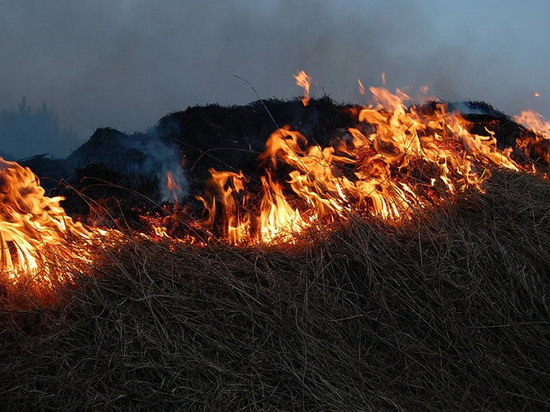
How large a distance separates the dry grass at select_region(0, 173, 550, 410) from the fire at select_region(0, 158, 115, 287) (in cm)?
27

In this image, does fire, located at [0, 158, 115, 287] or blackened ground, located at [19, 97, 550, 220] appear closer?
fire, located at [0, 158, 115, 287]

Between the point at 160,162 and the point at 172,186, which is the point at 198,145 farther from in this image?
the point at 172,186

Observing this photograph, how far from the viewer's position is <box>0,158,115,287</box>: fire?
3322 millimetres

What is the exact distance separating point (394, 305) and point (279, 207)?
126cm

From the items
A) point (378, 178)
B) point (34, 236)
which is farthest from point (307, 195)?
point (34, 236)

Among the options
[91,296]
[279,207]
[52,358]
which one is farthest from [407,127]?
[52,358]

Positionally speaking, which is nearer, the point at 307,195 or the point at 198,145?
the point at 307,195

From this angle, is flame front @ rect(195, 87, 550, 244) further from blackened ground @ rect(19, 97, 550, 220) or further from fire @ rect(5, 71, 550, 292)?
blackened ground @ rect(19, 97, 550, 220)

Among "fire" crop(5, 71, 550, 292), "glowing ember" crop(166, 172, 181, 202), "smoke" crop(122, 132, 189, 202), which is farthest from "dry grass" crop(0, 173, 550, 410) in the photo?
"smoke" crop(122, 132, 189, 202)

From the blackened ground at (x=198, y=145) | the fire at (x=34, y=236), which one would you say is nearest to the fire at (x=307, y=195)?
the fire at (x=34, y=236)

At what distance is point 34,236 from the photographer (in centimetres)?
352

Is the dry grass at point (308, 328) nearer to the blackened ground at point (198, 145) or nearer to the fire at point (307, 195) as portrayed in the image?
the fire at point (307, 195)

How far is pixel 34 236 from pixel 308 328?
1.88 meters

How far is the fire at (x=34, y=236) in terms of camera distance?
332cm
